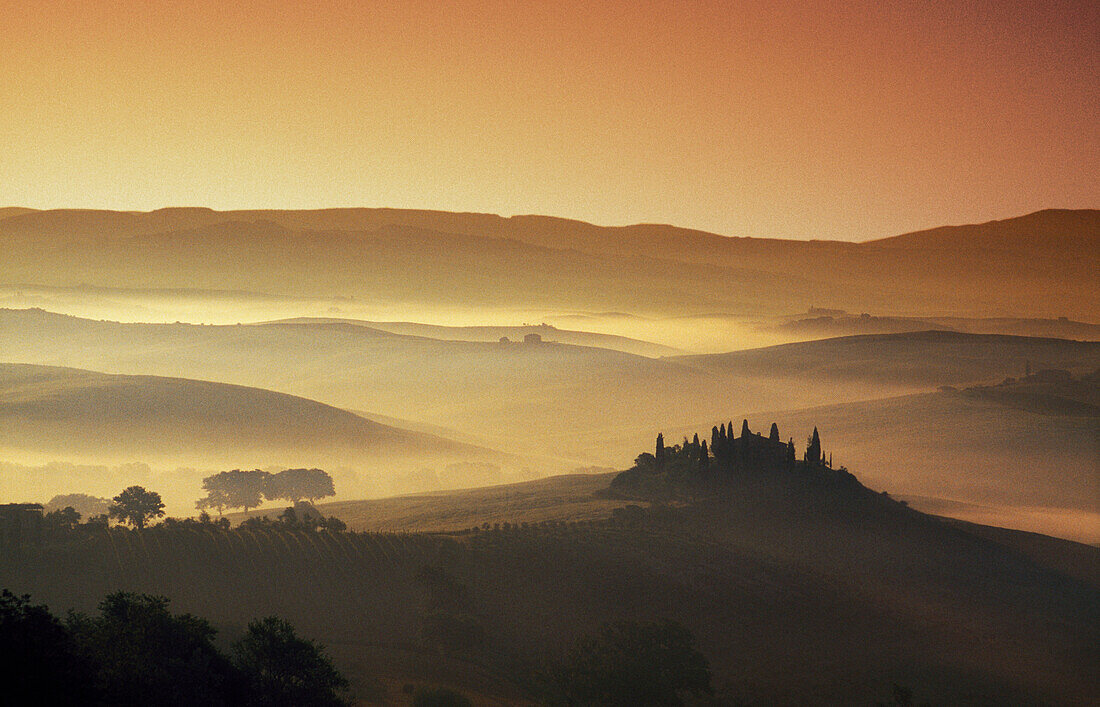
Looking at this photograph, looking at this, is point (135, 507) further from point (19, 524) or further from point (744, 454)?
point (744, 454)

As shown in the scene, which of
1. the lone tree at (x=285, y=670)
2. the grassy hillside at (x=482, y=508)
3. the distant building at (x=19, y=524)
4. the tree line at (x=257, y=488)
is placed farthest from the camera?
the tree line at (x=257, y=488)

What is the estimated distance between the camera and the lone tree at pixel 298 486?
595ft

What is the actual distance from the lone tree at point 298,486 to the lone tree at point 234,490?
3047 mm

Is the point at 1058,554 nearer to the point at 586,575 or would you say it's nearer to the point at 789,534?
the point at 789,534

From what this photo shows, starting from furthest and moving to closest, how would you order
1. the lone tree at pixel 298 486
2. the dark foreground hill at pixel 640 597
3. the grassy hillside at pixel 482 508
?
the lone tree at pixel 298 486 < the grassy hillside at pixel 482 508 < the dark foreground hill at pixel 640 597

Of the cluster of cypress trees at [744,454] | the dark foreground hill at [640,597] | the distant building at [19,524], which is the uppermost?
the cluster of cypress trees at [744,454]

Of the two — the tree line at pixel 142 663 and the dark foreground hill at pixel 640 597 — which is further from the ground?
the tree line at pixel 142 663

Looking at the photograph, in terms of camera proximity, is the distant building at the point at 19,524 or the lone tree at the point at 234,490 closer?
the distant building at the point at 19,524

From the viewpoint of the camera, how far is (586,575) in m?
103

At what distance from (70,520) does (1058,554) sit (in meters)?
126

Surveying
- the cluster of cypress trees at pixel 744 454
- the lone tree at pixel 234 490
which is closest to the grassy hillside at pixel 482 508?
the lone tree at pixel 234 490

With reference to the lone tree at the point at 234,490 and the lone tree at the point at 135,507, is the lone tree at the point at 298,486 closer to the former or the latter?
the lone tree at the point at 234,490

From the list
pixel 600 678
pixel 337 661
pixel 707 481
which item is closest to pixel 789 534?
pixel 707 481

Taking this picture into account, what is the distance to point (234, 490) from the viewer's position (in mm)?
176250
